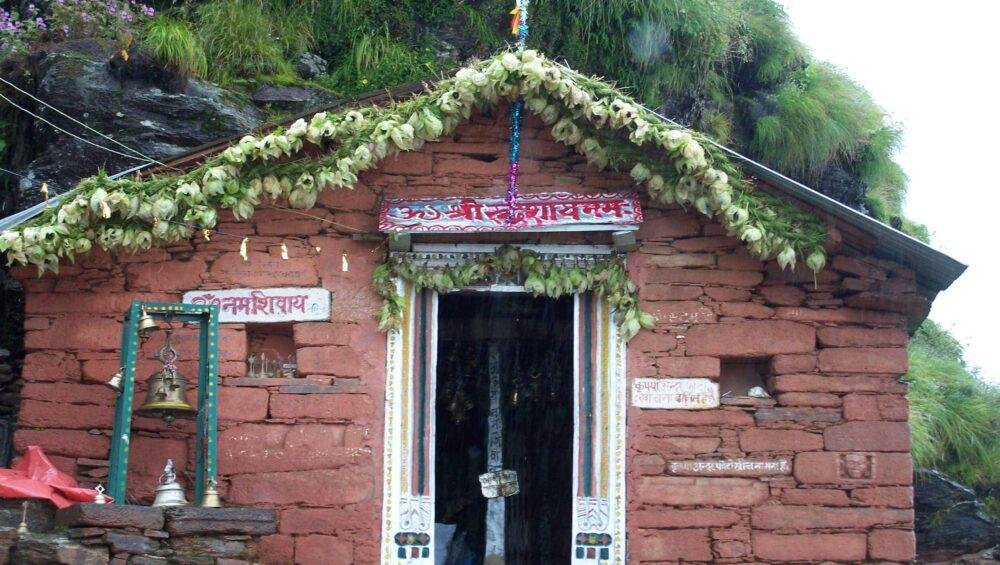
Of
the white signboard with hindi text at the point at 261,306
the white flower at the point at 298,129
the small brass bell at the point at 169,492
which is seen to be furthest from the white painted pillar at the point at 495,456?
the white flower at the point at 298,129

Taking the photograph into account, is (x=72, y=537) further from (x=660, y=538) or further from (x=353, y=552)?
(x=660, y=538)

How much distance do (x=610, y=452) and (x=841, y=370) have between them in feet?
5.69

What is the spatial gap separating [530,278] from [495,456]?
188 centimetres

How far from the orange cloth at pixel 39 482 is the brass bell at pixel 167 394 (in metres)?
0.64

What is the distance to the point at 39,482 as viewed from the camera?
25.8 feet

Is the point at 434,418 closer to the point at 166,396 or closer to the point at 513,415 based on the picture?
the point at 166,396

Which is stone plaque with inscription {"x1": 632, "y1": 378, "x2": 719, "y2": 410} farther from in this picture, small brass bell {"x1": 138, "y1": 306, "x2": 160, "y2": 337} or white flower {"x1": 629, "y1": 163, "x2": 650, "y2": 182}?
small brass bell {"x1": 138, "y1": 306, "x2": 160, "y2": 337}

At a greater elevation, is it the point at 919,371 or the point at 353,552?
the point at 919,371

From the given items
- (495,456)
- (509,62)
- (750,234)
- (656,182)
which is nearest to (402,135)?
(509,62)

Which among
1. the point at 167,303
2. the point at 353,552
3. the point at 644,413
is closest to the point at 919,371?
the point at 644,413

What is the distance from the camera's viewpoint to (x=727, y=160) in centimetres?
844

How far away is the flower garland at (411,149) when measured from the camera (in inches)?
326

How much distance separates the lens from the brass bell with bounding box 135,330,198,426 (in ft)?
26.3

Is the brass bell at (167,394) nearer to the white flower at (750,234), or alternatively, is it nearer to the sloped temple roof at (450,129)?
the sloped temple roof at (450,129)
